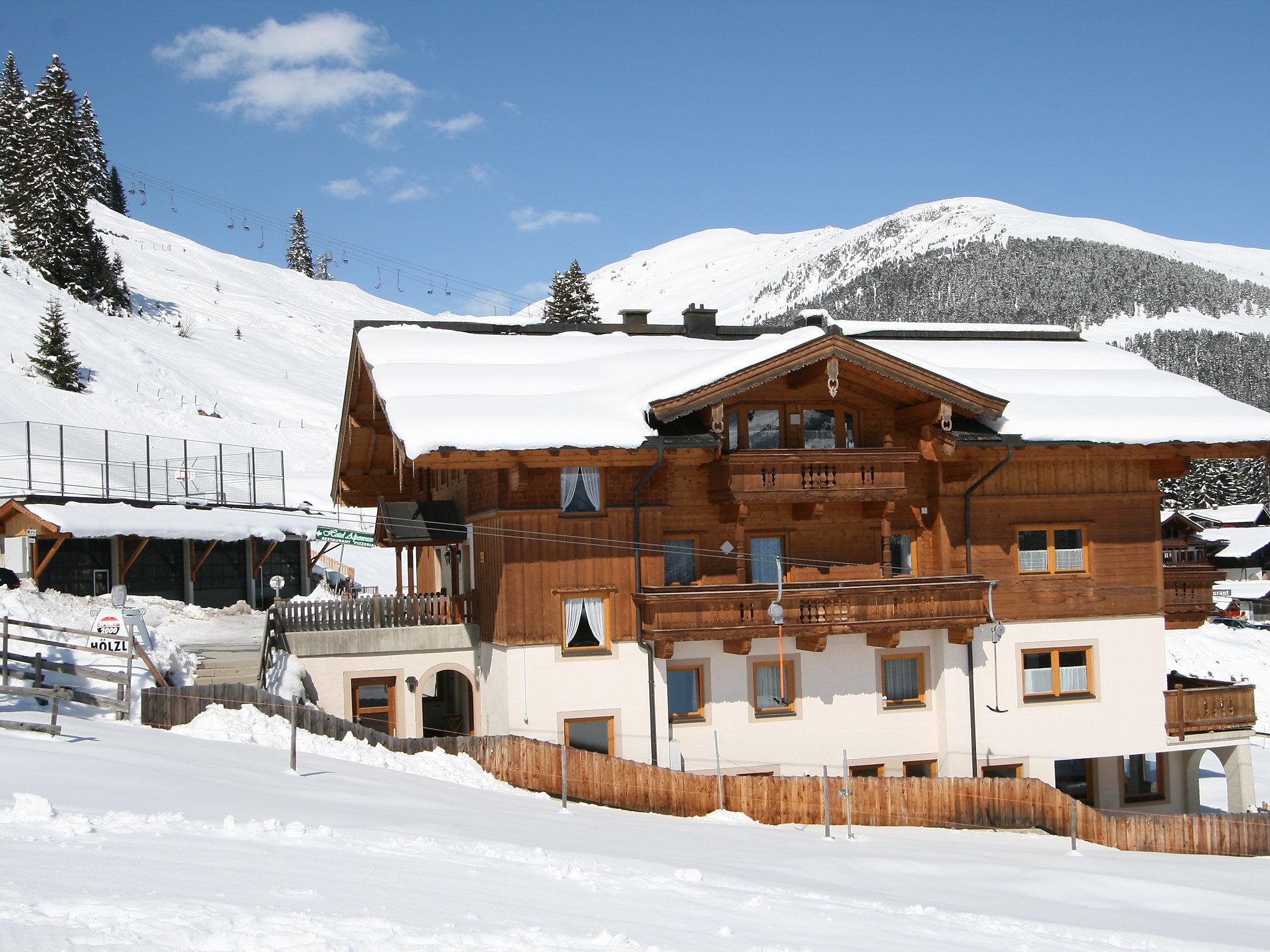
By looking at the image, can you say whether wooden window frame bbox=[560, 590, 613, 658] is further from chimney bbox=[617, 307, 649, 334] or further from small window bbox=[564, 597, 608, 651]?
chimney bbox=[617, 307, 649, 334]

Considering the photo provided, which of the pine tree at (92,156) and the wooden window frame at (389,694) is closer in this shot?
the wooden window frame at (389,694)

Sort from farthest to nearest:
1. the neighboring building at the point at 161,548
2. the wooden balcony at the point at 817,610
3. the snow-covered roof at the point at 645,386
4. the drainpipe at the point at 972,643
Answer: the neighboring building at the point at 161,548, the drainpipe at the point at 972,643, the wooden balcony at the point at 817,610, the snow-covered roof at the point at 645,386

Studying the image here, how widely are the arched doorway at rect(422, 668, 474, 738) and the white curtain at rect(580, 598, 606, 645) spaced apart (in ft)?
14.2

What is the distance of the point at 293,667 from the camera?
965 inches

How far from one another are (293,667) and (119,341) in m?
67.6

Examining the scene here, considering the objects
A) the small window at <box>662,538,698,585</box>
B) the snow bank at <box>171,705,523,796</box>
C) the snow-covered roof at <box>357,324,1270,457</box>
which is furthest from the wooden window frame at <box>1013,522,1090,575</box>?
the snow bank at <box>171,705,523,796</box>

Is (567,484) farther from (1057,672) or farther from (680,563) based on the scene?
(1057,672)

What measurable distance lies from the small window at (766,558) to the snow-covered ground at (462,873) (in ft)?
22.2

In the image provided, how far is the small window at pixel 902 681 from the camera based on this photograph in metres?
26.2

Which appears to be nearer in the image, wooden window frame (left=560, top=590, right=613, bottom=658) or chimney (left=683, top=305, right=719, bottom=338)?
wooden window frame (left=560, top=590, right=613, bottom=658)

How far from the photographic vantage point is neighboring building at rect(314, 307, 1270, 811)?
2412 centimetres

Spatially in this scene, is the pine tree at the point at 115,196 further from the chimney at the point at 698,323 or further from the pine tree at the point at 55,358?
the chimney at the point at 698,323

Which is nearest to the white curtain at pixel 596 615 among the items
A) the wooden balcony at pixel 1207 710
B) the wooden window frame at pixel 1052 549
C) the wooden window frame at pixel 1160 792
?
the wooden window frame at pixel 1052 549

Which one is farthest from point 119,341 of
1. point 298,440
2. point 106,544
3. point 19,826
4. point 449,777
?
point 19,826
